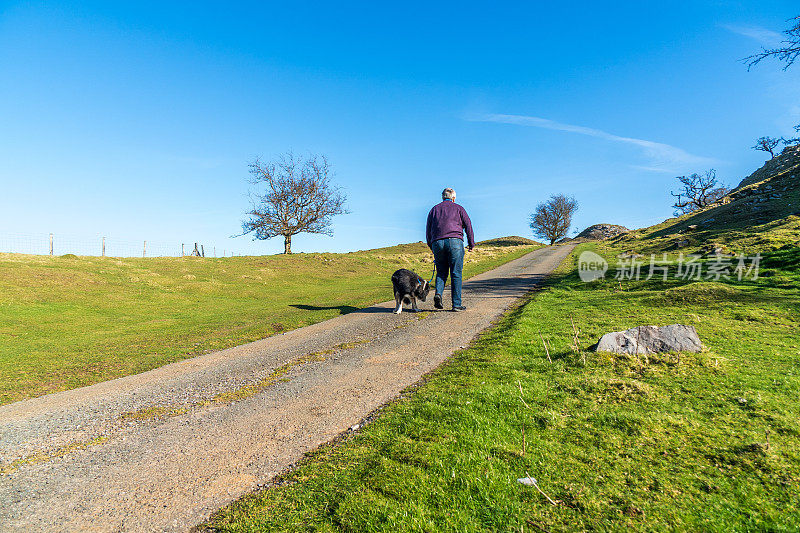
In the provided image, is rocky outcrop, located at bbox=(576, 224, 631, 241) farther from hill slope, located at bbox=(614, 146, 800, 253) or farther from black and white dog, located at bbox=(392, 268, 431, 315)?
black and white dog, located at bbox=(392, 268, 431, 315)

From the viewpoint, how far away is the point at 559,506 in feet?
8.27

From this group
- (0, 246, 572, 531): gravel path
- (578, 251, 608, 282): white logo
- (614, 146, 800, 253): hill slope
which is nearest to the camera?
(0, 246, 572, 531): gravel path

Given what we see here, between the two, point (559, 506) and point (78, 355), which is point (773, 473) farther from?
point (78, 355)

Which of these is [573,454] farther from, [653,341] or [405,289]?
[405,289]

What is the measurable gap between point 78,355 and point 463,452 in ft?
31.4

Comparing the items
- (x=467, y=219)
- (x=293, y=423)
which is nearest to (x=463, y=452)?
(x=293, y=423)

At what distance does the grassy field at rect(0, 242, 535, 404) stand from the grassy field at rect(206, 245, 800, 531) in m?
6.25

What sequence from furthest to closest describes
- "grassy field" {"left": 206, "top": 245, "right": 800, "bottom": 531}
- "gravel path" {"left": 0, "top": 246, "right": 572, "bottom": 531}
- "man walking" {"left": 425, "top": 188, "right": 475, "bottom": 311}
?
"man walking" {"left": 425, "top": 188, "right": 475, "bottom": 311} < "gravel path" {"left": 0, "top": 246, "right": 572, "bottom": 531} < "grassy field" {"left": 206, "top": 245, "right": 800, "bottom": 531}

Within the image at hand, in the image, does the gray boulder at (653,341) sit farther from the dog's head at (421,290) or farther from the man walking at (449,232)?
the dog's head at (421,290)

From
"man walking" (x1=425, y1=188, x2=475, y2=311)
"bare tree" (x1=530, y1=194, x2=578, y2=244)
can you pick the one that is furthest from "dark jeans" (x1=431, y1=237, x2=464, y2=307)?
"bare tree" (x1=530, y1=194, x2=578, y2=244)

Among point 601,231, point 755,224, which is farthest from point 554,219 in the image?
point 755,224

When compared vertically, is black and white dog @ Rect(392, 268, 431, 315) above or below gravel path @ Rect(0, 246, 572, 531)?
above

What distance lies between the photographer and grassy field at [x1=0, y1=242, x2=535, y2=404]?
798cm

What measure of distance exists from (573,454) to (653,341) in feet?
11.0
